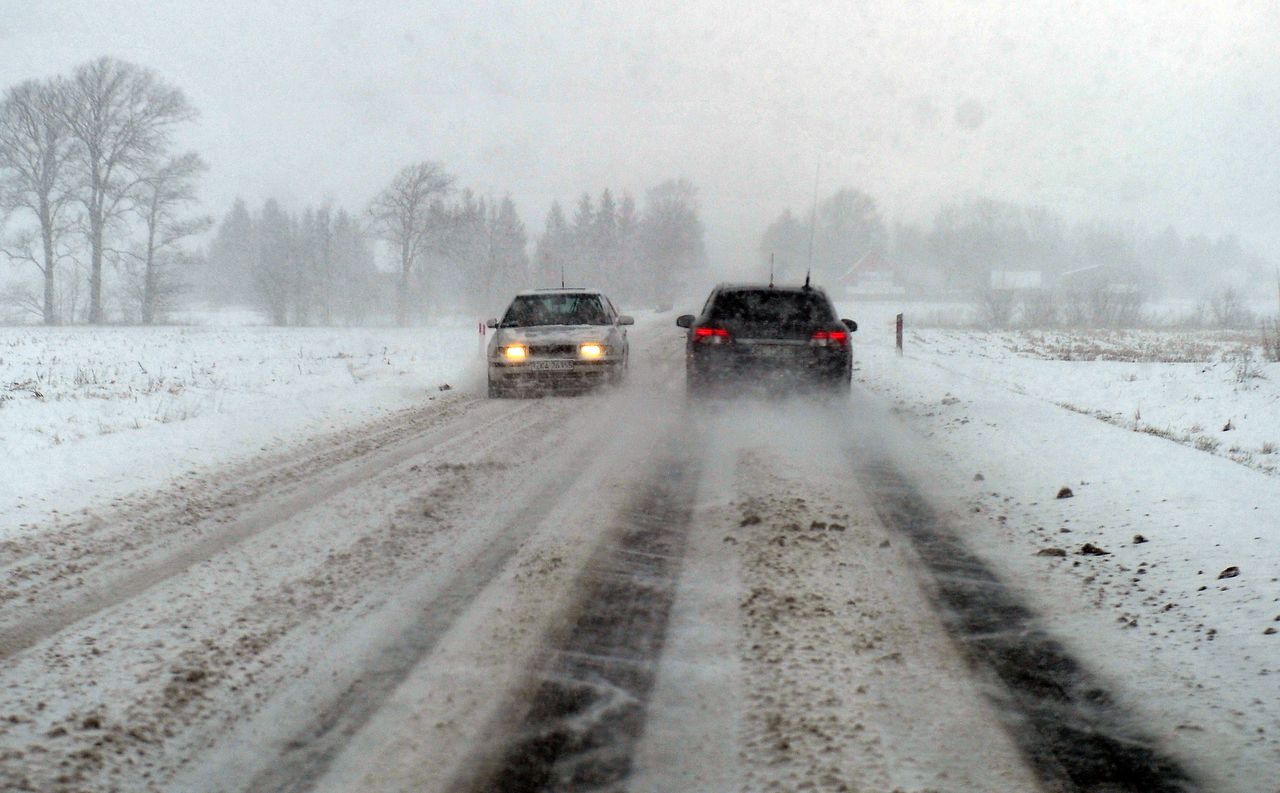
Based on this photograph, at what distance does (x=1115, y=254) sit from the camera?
11338 centimetres

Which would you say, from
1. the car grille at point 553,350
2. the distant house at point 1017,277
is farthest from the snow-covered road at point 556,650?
the distant house at point 1017,277

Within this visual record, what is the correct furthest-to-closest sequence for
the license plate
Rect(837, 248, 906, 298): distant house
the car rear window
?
Rect(837, 248, 906, 298): distant house → the license plate → the car rear window

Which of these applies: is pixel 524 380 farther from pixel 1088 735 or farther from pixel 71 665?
pixel 1088 735

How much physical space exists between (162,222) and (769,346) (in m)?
45.5

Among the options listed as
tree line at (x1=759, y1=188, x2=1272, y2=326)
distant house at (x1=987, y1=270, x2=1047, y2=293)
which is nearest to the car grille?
tree line at (x1=759, y1=188, x2=1272, y2=326)

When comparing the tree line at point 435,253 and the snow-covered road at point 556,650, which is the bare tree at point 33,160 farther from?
the snow-covered road at point 556,650

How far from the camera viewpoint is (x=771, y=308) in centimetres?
1136

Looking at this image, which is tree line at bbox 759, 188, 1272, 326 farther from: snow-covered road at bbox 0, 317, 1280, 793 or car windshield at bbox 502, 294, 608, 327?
snow-covered road at bbox 0, 317, 1280, 793

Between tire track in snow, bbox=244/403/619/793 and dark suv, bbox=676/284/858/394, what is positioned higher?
dark suv, bbox=676/284/858/394

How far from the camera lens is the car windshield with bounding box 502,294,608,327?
14141 mm

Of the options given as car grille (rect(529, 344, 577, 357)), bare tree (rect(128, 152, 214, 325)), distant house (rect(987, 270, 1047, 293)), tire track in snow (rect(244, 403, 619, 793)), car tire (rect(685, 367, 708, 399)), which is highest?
distant house (rect(987, 270, 1047, 293))

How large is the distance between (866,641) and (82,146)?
Result: 48.5 meters

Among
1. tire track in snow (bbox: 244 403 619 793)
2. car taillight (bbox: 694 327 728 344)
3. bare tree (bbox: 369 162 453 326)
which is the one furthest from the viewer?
bare tree (bbox: 369 162 453 326)

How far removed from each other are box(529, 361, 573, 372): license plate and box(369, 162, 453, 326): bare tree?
45.7 meters
